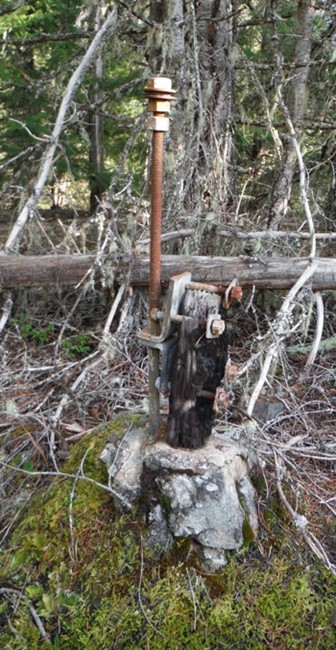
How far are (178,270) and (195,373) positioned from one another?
2.18 meters

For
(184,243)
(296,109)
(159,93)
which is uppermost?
(296,109)

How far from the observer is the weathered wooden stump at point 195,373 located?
2295 mm

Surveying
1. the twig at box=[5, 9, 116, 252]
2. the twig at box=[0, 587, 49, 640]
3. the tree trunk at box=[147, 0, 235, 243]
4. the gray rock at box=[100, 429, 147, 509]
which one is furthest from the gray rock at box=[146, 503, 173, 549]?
the twig at box=[5, 9, 116, 252]

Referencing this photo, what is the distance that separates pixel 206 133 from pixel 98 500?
3785mm

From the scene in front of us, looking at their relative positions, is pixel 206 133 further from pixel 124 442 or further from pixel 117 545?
pixel 117 545

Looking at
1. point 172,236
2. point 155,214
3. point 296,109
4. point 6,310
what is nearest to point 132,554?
point 155,214

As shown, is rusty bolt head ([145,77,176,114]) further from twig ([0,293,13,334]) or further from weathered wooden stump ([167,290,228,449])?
twig ([0,293,13,334])

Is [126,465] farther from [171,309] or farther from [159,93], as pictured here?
[159,93]

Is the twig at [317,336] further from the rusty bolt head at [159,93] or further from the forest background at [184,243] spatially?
the rusty bolt head at [159,93]

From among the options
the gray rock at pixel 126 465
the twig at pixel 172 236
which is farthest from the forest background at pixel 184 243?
the gray rock at pixel 126 465

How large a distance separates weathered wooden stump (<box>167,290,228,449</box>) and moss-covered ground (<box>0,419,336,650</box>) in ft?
1.70

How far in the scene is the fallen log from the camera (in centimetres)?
440

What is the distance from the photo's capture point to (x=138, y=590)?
7.59 ft

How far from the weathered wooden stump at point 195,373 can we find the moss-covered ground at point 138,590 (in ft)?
1.70
